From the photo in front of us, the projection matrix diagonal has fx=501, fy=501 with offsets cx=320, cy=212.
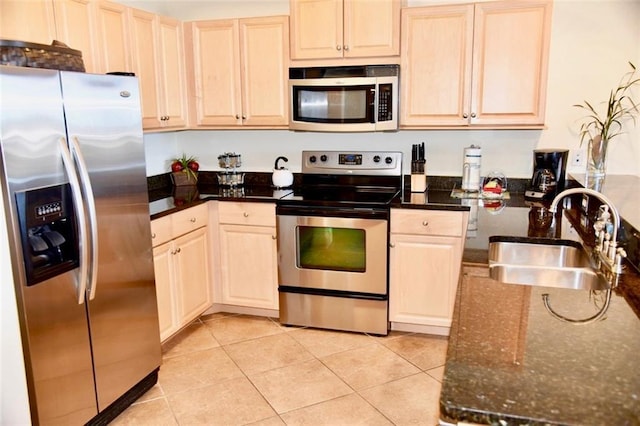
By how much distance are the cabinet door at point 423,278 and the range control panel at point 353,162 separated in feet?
2.19

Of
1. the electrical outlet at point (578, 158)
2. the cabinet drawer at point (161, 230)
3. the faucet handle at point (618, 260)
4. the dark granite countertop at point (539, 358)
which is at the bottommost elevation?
the cabinet drawer at point (161, 230)

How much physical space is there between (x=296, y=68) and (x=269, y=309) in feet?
5.45

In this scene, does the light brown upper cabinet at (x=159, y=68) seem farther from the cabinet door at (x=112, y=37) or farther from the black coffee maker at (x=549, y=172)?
the black coffee maker at (x=549, y=172)

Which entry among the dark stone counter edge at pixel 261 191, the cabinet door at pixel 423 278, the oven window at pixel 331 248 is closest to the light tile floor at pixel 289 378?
the cabinet door at pixel 423 278

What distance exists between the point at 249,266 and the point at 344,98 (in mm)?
1314

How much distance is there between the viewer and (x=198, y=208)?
11.0ft

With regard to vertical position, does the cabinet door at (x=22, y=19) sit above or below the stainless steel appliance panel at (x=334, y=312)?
above

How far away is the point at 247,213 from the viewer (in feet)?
11.2

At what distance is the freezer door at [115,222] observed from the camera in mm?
2111

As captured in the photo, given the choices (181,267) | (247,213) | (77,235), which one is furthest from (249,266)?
(77,235)

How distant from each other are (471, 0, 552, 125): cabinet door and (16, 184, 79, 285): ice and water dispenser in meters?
2.36

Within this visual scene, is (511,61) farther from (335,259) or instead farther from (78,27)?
(78,27)

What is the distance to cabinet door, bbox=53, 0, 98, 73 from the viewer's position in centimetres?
252

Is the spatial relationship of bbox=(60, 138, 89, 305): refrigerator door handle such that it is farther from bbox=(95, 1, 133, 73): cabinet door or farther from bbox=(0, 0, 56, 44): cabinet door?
bbox=(95, 1, 133, 73): cabinet door
